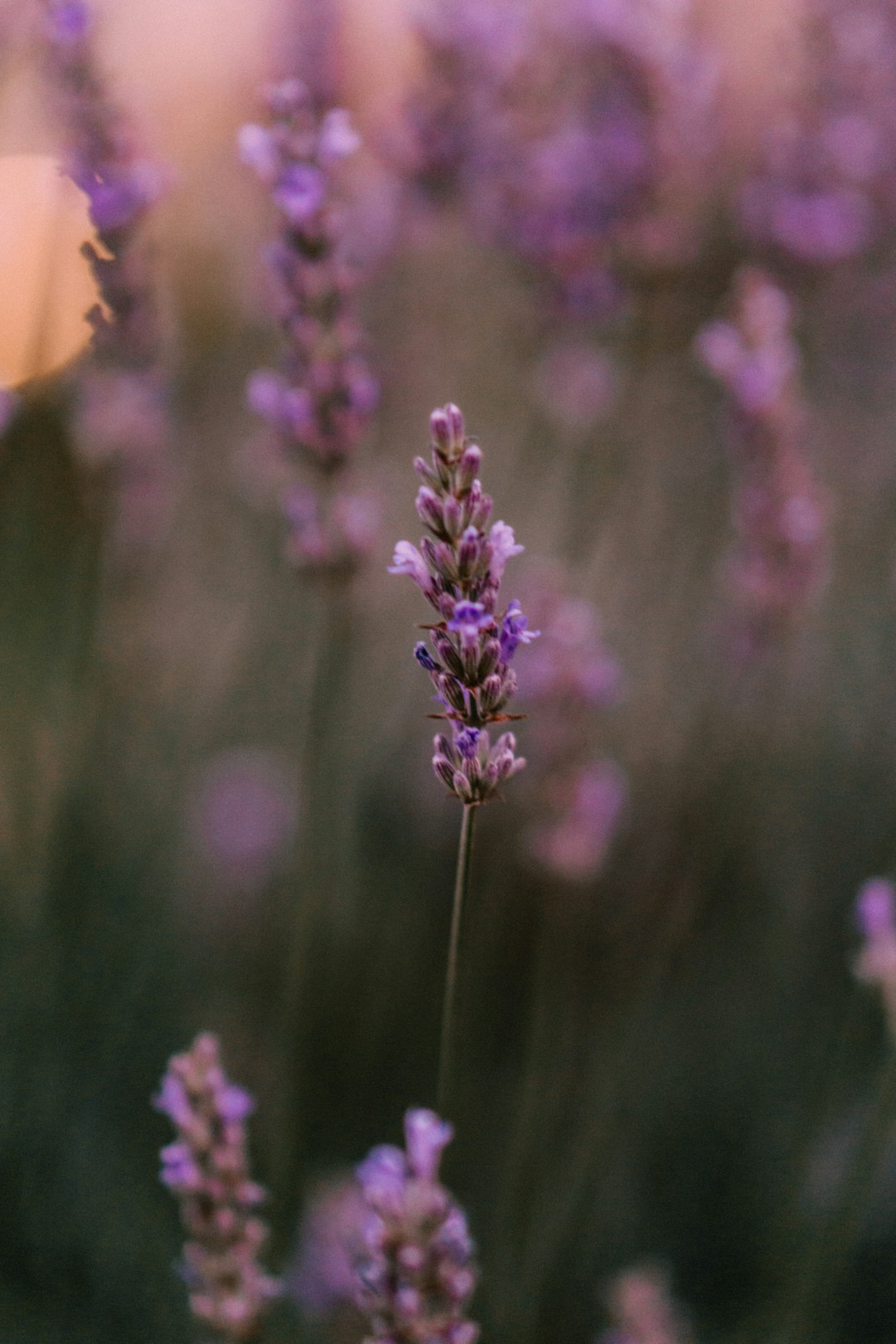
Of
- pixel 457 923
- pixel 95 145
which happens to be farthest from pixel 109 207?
pixel 457 923

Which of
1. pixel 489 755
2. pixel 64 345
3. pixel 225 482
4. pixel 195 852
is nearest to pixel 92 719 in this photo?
pixel 195 852

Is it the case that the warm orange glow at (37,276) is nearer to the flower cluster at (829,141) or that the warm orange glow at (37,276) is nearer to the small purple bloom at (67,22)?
the small purple bloom at (67,22)

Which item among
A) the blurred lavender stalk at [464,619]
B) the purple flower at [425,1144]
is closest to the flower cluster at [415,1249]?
the purple flower at [425,1144]

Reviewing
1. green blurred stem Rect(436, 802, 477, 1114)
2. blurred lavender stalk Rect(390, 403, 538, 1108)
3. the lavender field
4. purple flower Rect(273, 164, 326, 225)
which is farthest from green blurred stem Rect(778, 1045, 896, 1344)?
purple flower Rect(273, 164, 326, 225)

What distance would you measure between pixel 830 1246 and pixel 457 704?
110cm

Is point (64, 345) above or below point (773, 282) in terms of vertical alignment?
below

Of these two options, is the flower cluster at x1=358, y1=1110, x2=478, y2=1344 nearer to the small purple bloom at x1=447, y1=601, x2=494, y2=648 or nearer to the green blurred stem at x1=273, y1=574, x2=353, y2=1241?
the small purple bloom at x1=447, y1=601, x2=494, y2=648

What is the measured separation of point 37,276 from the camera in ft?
5.82

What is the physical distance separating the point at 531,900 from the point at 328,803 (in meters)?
0.55

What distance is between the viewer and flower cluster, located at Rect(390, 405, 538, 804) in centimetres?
87

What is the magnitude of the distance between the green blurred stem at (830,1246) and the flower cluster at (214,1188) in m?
0.72

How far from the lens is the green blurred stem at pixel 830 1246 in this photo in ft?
4.36

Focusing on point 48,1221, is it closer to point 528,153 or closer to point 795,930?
point 795,930

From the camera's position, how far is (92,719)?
236cm
